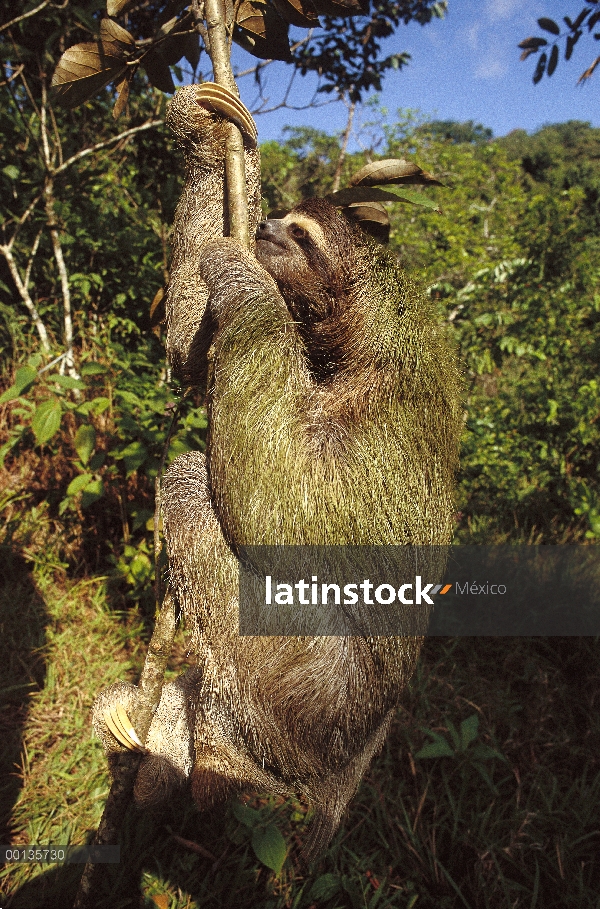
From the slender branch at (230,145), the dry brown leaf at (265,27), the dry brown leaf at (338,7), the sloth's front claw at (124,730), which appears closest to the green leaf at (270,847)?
the sloth's front claw at (124,730)

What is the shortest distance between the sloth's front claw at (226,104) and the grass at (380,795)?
3.68m

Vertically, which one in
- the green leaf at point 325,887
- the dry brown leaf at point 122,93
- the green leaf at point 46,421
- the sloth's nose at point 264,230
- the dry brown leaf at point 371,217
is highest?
the dry brown leaf at point 122,93

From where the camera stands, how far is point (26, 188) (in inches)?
270

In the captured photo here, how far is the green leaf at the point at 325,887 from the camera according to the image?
118 inches

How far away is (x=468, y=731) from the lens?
150 inches

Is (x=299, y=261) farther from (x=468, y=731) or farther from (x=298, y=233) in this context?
(x=468, y=731)

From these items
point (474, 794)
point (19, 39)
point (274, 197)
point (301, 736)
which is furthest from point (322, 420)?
point (274, 197)

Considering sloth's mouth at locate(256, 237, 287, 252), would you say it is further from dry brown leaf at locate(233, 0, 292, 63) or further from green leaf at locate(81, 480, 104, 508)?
→ green leaf at locate(81, 480, 104, 508)

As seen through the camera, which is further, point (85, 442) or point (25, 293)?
point (25, 293)

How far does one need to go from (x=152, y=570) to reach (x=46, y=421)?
1.69 meters

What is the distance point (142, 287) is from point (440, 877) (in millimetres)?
7009

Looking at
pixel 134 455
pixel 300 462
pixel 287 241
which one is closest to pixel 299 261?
pixel 287 241

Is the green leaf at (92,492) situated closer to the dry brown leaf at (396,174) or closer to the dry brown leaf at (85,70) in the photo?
the dry brown leaf at (85,70)

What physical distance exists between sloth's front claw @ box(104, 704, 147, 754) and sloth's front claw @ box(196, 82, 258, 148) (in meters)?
2.68
